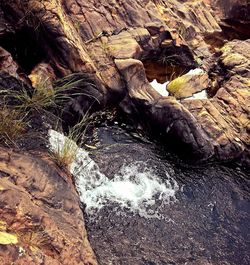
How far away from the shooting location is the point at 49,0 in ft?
17.7

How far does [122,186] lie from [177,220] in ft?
2.73

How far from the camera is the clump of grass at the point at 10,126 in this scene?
3.75m

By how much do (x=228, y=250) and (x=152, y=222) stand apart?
3.19 feet

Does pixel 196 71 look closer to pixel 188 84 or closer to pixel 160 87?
pixel 188 84

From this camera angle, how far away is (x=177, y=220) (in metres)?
4.58

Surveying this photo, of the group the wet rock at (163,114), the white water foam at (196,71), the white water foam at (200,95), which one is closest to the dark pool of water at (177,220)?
the wet rock at (163,114)

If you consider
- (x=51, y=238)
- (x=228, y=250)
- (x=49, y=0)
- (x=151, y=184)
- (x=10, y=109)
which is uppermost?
(x=49, y=0)

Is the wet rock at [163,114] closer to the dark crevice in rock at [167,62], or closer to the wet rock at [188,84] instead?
the wet rock at [188,84]

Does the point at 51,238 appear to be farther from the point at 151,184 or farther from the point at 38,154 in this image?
the point at 151,184

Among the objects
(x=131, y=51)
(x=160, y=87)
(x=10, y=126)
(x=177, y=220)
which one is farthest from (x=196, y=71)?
(x=10, y=126)

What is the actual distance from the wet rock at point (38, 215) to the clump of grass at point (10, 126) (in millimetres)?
158

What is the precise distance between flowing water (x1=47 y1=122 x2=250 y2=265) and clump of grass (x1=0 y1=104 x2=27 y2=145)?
43cm

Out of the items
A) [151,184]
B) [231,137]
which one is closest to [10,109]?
[151,184]

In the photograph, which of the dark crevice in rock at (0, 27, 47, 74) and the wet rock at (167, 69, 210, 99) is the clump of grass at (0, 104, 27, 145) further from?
the wet rock at (167, 69, 210, 99)
